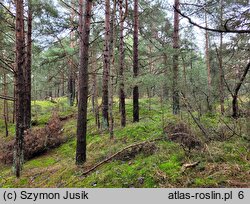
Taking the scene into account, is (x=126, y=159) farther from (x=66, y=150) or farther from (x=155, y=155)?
(x=66, y=150)

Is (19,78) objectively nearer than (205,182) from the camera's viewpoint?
Answer: No

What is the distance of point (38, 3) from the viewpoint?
9.96m

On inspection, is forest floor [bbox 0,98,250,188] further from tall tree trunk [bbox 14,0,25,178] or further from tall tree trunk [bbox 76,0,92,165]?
tall tree trunk [bbox 14,0,25,178]

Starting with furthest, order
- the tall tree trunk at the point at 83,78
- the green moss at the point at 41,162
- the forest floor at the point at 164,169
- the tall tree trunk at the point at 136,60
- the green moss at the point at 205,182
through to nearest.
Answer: the tall tree trunk at the point at 136,60, the green moss at the point at 41,162, the tall tree trunk at the point at 83,78, the forest floor at the point at 164,169, the green moss at the point at 205,182

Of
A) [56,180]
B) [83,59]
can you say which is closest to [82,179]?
[56,180]

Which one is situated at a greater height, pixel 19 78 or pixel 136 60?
pixel 136 60
